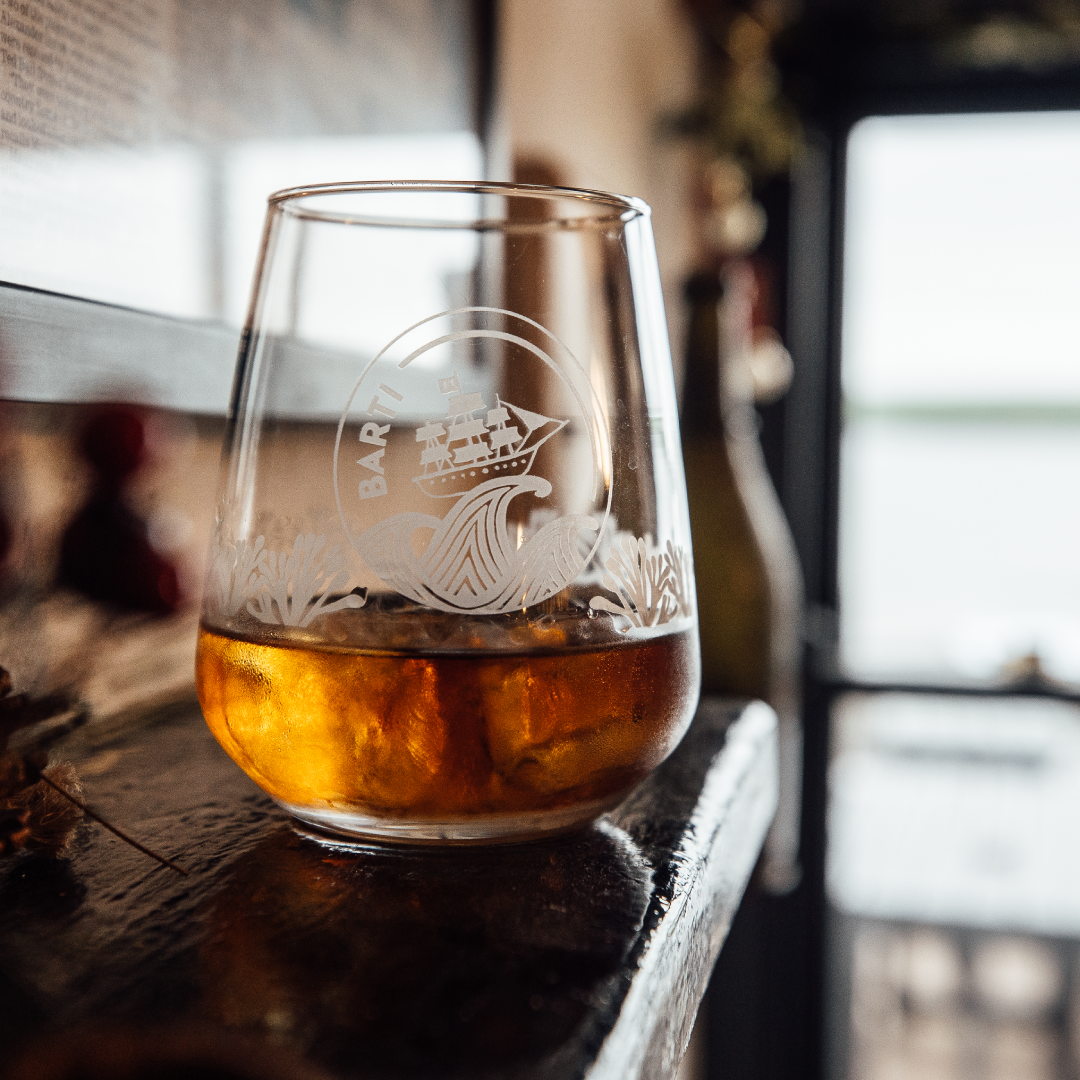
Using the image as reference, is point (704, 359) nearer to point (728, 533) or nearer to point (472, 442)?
point (728, 533)

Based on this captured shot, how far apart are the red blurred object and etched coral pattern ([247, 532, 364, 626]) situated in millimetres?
157

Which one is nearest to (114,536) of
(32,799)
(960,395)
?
(32,799)

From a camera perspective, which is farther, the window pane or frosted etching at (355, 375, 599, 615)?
the window pane

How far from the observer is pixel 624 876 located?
1.05 ft

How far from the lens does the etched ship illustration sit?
30cm

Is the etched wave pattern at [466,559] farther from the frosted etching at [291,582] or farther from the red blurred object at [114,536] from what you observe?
the red blurred object at [114,536]

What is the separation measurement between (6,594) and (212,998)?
23 centimetres

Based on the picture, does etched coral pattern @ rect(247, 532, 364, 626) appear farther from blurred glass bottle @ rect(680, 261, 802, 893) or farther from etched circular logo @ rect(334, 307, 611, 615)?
blurred glass bottle @ rect(680, 261, 802, 893)

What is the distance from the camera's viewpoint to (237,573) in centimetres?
32

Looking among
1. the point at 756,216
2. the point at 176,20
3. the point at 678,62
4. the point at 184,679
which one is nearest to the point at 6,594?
the point at 184,679

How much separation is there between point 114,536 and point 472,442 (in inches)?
8.2

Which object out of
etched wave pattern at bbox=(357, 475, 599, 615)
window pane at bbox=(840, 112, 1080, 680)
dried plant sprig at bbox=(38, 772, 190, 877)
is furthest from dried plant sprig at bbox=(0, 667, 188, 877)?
window pane at bbox=(840, 112, 1080, 680)

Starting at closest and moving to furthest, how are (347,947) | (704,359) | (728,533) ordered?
(347,947), (704,359), (728,533)

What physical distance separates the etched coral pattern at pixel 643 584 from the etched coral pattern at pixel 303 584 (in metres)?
0.07
